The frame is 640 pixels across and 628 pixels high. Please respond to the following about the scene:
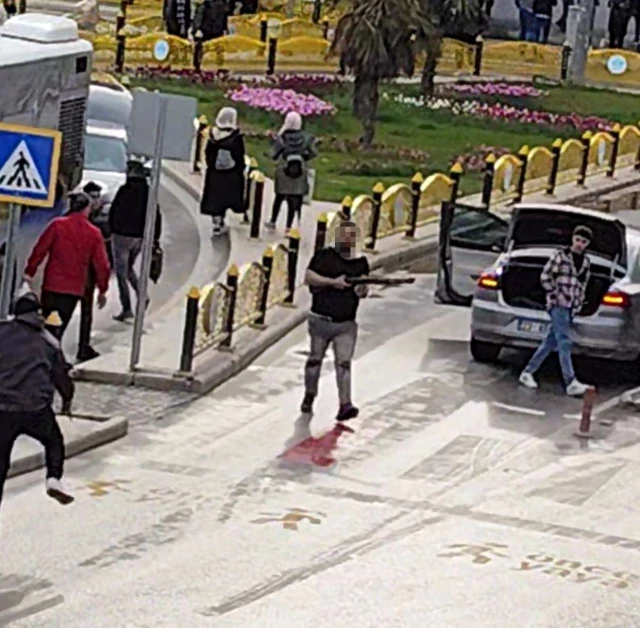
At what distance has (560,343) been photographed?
1959 cm

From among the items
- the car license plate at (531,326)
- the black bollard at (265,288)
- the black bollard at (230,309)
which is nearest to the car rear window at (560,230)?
the car license plate at (531,326)

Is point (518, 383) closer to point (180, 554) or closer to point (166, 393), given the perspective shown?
point (166, 393)

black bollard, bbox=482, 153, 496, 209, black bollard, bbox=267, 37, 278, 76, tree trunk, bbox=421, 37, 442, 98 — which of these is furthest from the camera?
black bollard, bbox=267, 37, 278, 76

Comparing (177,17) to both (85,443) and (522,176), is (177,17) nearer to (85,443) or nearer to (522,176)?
(522,176)

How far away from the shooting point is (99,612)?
12.4m

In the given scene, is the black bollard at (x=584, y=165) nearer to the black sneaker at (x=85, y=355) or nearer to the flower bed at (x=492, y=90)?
the flower bed at (x=492, y=90)

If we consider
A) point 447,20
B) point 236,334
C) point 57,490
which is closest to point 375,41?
point 447,20

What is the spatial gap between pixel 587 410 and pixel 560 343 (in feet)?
4.60

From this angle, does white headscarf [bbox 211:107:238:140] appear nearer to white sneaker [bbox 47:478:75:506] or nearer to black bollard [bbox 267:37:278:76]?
white sneaker [bbox 47:478:75:506]

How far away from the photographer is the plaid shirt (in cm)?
1941

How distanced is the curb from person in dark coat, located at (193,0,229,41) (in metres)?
30.3

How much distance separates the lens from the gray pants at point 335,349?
18094 mm

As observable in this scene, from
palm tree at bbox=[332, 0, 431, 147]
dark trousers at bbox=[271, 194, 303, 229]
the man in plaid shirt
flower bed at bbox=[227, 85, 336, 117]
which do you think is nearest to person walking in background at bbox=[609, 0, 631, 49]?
flower bed at bbox=[227, 85, 336, 117]

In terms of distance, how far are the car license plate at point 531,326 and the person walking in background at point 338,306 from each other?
242cm
